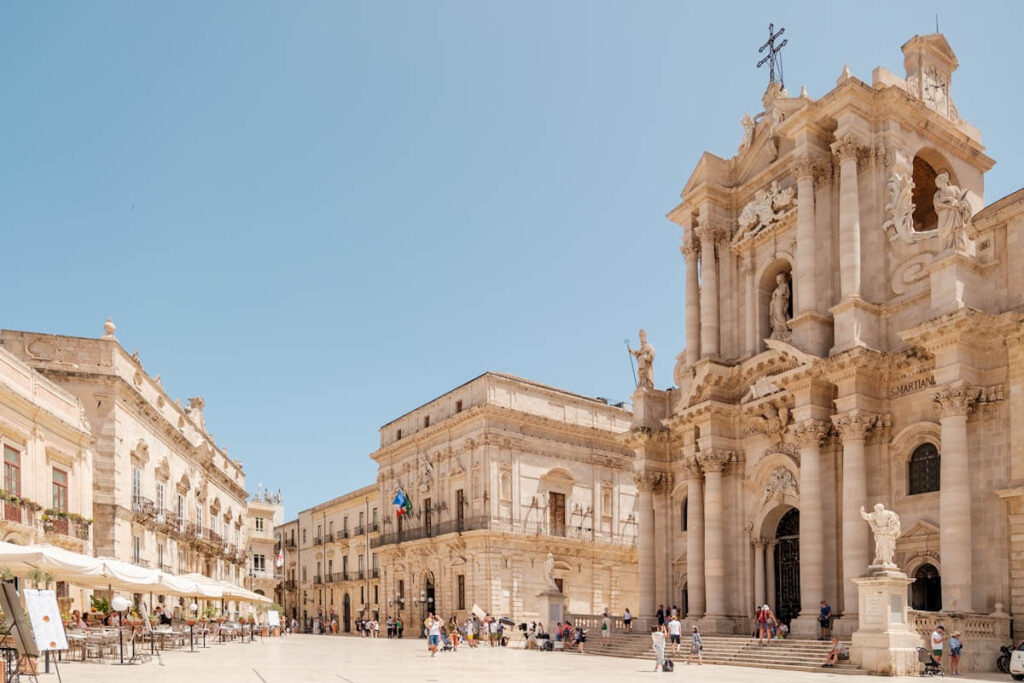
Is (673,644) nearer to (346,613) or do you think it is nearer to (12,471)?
(12,471)

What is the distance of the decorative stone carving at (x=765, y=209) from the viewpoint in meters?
27.8

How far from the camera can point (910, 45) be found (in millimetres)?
27328

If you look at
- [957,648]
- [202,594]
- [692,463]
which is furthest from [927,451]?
[202,594]

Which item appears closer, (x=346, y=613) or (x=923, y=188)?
(x=923, y=188)

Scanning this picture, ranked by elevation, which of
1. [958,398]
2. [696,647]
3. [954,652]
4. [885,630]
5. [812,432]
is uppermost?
[958,398]

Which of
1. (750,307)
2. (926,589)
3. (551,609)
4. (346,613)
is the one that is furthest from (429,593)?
(926,589)

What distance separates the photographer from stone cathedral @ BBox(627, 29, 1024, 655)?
822 inches

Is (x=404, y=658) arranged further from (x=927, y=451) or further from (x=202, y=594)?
(x=927, y=451)

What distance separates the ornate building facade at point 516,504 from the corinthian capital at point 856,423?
19.6 meters

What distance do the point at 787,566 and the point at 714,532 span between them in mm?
2164

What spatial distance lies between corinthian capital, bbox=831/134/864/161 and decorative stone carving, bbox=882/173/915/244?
3.98ft

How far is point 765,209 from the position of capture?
28.6 meters

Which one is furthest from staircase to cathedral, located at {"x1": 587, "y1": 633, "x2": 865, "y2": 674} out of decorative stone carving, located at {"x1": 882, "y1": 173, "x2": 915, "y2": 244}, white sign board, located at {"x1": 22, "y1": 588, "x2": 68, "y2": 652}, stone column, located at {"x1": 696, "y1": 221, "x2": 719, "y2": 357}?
white sign board, located at {"x1": 22, "y1": 588, "x2": 68, "y2": 652}

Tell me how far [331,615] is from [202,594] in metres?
37.6
